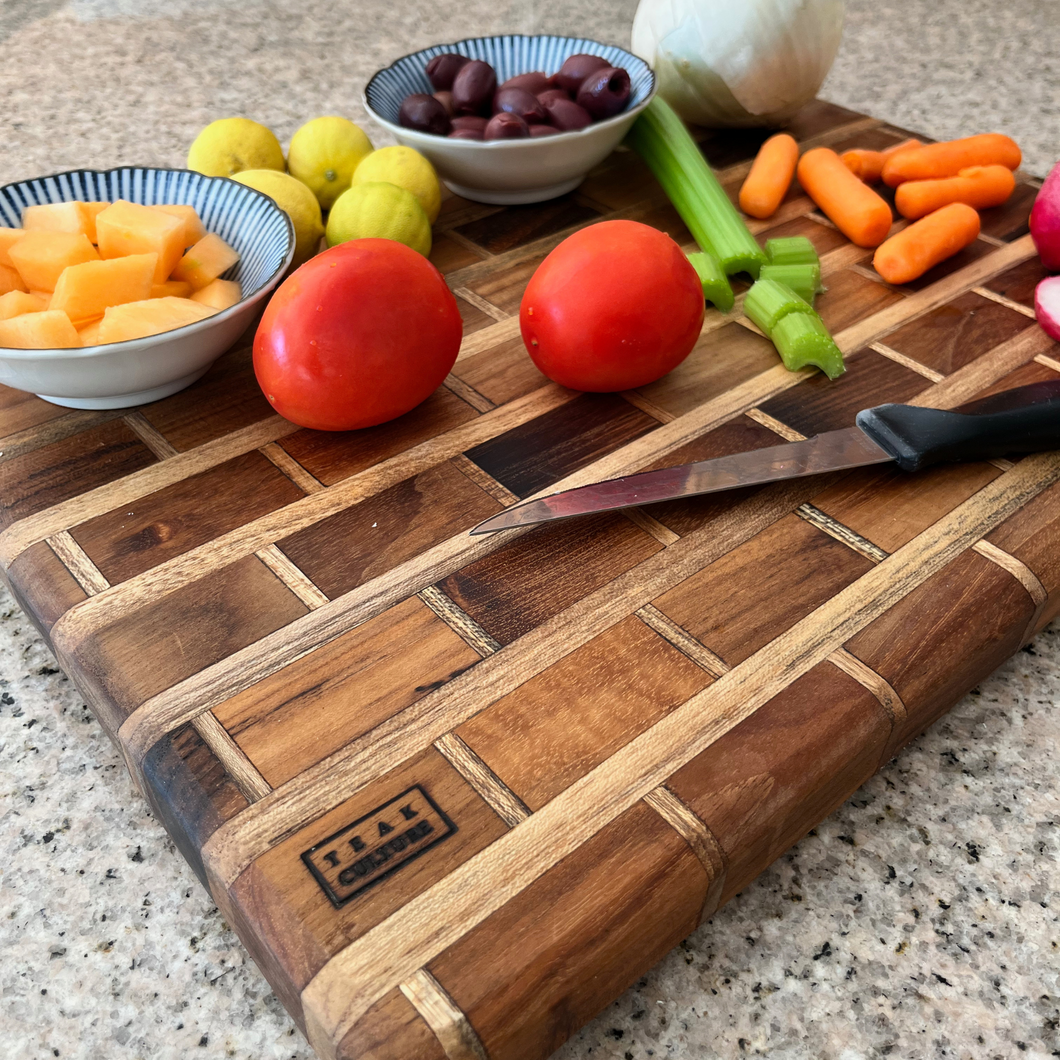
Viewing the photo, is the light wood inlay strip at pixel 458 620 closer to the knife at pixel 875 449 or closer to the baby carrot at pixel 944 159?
the knife at pixel 875 449

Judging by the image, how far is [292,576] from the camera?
0.75 meters

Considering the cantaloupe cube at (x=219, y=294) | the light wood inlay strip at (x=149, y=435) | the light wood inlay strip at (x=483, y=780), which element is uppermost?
the cantaloupe cube at (x=219, y=294)

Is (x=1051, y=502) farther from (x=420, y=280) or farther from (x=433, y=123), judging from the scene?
(x=433, y=123)

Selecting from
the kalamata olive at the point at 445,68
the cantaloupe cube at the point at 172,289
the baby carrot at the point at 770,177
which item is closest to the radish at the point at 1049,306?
the baby carrot at the point at 770,177

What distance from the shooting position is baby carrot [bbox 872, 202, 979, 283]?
3.51ft

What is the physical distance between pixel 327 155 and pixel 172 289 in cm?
33

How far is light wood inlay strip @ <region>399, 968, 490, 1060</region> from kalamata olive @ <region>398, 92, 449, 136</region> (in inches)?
36.9

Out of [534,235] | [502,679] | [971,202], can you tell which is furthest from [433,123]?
[502,679]

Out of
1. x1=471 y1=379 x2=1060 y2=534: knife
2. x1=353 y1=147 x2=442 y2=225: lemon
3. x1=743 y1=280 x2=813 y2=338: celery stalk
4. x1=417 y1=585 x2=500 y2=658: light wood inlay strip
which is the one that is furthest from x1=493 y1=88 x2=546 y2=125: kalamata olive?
x1=417 y1=585 x2=500 y2=658: light wood inlay strip

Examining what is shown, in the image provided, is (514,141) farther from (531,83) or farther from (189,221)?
(189,221)

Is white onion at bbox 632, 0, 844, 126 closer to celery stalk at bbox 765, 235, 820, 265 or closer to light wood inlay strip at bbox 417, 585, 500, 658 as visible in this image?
celery stalk at bbox 765, 235, 820, 265

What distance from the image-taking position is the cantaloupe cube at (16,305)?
0.85m

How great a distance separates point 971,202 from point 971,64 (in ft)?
2.92

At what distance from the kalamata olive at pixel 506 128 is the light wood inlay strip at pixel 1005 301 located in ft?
1.70
